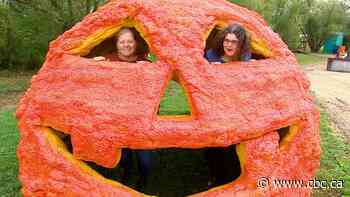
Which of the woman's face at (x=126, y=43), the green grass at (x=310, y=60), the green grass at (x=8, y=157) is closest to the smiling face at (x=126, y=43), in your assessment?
the woman's face at (x=126, y=43)

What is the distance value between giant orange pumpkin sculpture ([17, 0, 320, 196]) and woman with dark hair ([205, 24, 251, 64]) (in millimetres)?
124

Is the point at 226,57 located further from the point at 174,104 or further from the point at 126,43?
the point at 174,104

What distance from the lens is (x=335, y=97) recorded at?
12.2m

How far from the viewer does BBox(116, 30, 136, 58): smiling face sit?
3.63m

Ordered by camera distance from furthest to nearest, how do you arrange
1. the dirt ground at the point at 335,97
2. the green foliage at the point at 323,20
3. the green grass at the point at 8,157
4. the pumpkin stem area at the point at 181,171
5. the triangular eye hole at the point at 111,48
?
1. the green foliage at the point at 323,20
2. the dirt ground at the point at 335,97
3. the green grass at the point at 8,157
4. the pumpkin stem area at the point at 181,171
5. the triangular eye hole at the point at 111,48

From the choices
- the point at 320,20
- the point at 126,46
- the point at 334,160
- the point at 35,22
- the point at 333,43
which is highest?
the point at 126,46

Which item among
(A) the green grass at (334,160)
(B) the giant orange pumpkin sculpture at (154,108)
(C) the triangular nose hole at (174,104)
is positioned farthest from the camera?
(C) the triangular nose hole at (174,104)

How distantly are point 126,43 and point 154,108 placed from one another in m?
0.65

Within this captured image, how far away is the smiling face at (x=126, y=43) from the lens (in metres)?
3.63

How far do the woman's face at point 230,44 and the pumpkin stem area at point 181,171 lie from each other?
101 centimetres

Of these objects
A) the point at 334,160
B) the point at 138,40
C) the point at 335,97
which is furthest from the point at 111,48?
the point at 335,97

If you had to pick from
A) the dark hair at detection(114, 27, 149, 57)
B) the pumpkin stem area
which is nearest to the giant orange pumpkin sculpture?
the dark hair at detection(114, 27, 149, 57)

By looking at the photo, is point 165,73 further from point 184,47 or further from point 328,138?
point 328,138

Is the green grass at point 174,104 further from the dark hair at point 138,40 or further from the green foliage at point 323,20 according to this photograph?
the green foliage at point 323,20
